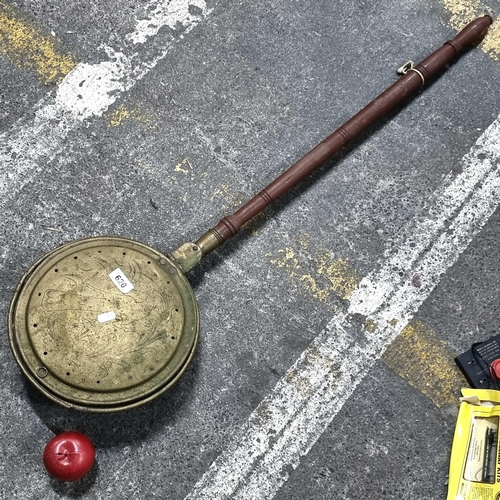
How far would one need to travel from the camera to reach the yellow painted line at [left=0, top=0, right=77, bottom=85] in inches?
118

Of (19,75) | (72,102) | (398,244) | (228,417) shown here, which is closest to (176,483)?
(228,417)

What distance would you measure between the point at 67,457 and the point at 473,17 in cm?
280

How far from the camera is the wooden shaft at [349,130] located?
8.88 feet

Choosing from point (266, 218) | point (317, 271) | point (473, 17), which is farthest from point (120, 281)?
point (473, 17)

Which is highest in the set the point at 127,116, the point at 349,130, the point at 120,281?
the point at 127,116

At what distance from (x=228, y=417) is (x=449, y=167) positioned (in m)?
1.52

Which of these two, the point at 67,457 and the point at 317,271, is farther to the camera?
the point at 317,271

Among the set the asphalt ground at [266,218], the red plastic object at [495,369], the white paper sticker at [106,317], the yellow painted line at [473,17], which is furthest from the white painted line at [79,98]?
the red plastic object at [495,369]

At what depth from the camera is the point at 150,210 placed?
9.45ft

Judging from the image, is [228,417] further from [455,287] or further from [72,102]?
[72,102]

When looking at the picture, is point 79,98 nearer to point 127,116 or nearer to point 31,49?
point 127,116

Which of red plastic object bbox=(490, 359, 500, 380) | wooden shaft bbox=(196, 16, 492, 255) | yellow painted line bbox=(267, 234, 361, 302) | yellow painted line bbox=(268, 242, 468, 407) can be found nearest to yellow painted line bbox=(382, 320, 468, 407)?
yellow painted line bbox=(268, 242, 468, 407)

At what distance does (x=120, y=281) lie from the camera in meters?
2.48

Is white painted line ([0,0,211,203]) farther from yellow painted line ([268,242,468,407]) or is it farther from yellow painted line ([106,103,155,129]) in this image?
yellow painted line ([268,242,468,407])
